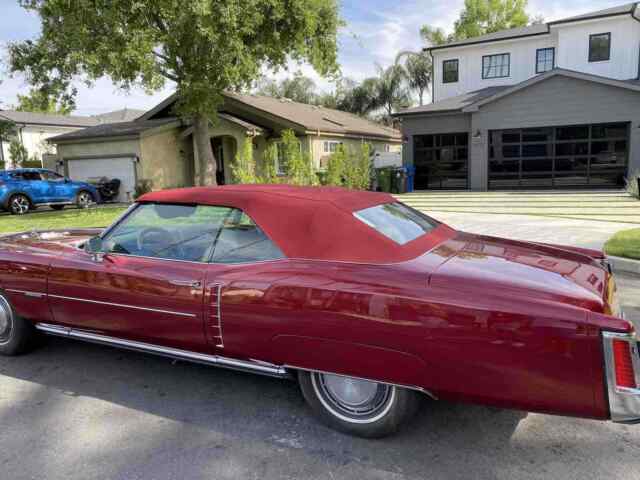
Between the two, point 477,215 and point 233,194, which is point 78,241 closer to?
point 233,194

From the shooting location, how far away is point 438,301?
2564mm

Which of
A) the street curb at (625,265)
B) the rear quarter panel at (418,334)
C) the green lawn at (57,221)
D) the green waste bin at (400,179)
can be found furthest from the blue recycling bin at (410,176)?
the rear quarter panel at (418,334)

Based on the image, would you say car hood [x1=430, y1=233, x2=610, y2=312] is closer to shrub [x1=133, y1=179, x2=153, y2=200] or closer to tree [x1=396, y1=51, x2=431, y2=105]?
shrub [x1=133, y1=179, x2=153, y2=200]

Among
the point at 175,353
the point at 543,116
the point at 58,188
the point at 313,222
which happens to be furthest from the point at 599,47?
the point at 175,353

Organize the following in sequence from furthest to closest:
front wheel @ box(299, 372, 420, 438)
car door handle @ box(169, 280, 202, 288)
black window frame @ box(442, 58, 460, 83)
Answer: black window frame @ box(442, 58, 460, 83) → car door handle @ box(169, 280, 202, 288) → front wheel @ box(299, 372, 420, 438)

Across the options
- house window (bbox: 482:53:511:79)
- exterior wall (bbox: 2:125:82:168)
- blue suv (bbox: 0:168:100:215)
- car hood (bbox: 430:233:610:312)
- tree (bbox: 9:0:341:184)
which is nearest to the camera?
car hood (bbox: 430:233:610:312)

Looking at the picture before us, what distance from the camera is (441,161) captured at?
21453mm

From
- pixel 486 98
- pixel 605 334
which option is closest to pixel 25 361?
pixel 605 334

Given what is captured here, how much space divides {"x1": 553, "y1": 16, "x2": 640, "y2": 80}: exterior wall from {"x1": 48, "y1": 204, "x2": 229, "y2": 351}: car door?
23.0 m

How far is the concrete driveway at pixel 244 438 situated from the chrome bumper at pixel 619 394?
47 centimetres

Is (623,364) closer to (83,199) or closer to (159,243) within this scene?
(159,243)

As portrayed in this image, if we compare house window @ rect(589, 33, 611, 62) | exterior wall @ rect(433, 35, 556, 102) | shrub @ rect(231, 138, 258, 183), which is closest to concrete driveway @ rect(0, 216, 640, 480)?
shrub @ rect(231, 138, 258, 183)

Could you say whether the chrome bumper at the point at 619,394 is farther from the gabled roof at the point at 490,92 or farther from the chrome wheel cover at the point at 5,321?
the gabled roof at the point at 490,92

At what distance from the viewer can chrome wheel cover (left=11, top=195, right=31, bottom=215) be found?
17047mm
